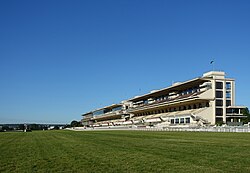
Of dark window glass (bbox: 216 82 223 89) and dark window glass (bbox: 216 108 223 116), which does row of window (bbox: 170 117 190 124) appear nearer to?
dark window glass (bbox: 216 108 223 116)

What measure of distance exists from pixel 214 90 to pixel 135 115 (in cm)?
5959

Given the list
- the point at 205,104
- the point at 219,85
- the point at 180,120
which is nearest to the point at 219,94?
the point at 219,85

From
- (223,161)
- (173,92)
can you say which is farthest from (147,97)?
(223,161)

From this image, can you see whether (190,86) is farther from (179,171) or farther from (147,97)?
(179,171)

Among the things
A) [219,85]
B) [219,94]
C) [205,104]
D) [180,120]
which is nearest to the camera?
[205,104]

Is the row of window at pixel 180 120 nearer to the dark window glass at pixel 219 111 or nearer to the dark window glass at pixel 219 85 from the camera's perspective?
the dark window glass at pixel 219 111

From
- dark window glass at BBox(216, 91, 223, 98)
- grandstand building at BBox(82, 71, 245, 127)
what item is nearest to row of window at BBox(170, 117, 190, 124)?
grandstand building at BBox(82, 71, 245, 127)

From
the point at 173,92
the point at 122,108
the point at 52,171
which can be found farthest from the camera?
the point at 122,108

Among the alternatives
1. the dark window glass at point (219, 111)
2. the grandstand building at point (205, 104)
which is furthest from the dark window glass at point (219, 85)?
the dark window glass at point (219, 111)

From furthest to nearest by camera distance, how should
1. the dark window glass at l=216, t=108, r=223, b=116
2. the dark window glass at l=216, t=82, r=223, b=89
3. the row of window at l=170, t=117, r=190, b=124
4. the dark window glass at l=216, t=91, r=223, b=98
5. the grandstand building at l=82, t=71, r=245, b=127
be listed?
the dark window glass at l=216, t=82, r=223, b=89
the dark window glass at l=216, t=91, r=223, b=98
the dark window glass at l=216, t=108, r=223, b=116
the row of window at l=170, t=117, r=190, b=124
the grandstand building at l=82, t=71, r=245, b=127

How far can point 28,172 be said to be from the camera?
9.79m

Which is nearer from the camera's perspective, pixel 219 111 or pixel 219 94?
pixel 219 111

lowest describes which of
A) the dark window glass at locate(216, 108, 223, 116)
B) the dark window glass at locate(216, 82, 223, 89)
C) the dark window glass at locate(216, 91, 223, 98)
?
the dark window glass at locate(216, 108, 223, 116)

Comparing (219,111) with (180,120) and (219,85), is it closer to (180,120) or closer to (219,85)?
(219,85)
